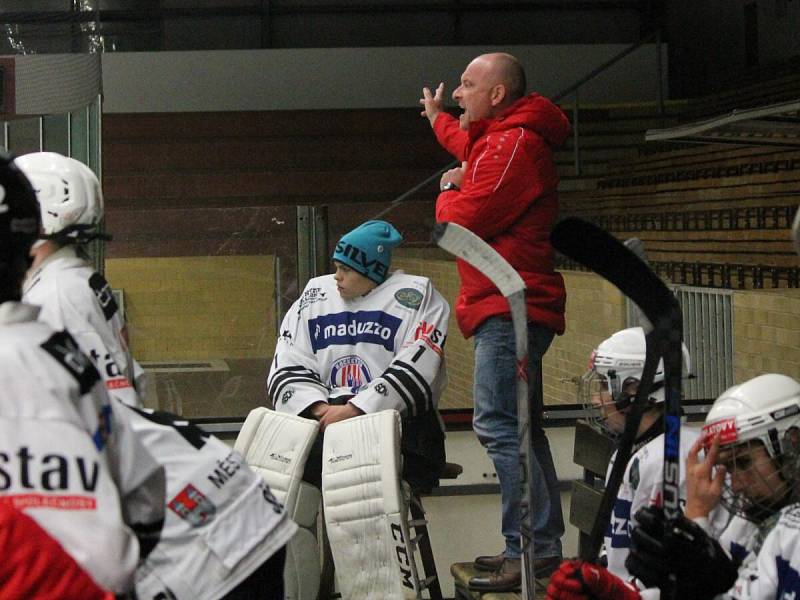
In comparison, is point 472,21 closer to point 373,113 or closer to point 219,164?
point 373,113

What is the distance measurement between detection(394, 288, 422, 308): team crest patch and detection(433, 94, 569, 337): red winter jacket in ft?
1.18

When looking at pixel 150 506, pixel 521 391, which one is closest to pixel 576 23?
pixel 521 391

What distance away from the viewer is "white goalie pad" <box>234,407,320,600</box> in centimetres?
368

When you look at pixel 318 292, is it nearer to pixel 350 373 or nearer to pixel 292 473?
pixel 350 373

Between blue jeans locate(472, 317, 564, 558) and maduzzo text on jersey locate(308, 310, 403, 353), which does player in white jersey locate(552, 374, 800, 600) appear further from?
maduzzo text on jersey locate(308, 310, 403, 353)

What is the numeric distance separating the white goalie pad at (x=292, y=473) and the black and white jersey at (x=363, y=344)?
4.0 inches

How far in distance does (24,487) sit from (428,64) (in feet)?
31.2

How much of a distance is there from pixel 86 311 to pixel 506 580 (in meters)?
1.59

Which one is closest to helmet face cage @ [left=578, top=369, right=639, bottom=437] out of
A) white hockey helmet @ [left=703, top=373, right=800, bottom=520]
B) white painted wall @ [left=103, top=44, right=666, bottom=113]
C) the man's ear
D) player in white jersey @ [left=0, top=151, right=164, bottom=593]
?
white hockey helmet @ [left=703, top=373, right=800, bottom=520]

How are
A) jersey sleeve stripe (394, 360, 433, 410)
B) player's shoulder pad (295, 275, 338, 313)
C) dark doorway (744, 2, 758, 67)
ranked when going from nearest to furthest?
jersey sleeve stripe (394, 360, 433, 410) → player's shoulder pad (295, 275, 338, 313) → dark doorway (744, 2, 758, 67)

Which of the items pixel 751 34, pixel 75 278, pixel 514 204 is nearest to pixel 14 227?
pixel 75 278

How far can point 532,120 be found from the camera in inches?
137

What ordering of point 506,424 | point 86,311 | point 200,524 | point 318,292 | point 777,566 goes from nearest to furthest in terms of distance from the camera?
point 777,566, point 200,524, point 86,311, point 506,424, point 318,292

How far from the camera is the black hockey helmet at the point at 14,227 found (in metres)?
1.37
